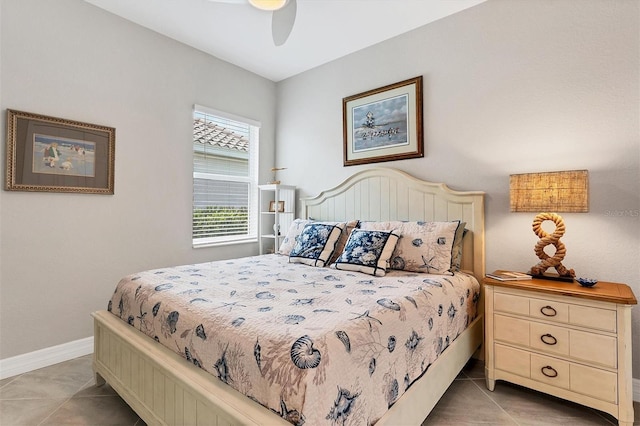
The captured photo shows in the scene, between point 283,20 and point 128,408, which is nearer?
point 128,408

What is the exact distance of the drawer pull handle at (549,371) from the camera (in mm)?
1808

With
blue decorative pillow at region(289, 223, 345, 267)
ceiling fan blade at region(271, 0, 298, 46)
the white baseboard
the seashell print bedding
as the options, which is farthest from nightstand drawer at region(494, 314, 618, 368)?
the white baseboard

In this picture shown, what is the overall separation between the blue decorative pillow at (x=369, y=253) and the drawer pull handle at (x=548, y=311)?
95 cm

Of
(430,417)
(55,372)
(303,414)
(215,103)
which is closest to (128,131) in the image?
(215,103)

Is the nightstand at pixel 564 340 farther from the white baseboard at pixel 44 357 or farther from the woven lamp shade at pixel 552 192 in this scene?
the white baseboard at pixel 44 357

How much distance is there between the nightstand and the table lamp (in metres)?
0.14

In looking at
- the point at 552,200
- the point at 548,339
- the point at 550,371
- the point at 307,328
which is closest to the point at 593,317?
the point at 548,339

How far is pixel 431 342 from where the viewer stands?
1658 millimetres

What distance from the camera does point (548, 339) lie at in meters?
1.83

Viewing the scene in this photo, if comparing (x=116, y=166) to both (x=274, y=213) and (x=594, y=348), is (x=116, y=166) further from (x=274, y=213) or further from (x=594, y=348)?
(x=594, y=348)

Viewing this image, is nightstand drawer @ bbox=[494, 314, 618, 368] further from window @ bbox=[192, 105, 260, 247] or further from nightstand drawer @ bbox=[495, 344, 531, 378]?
window @ bbox=[192, 105, 260, 247]

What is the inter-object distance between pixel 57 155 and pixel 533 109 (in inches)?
142

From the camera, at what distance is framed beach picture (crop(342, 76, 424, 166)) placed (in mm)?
2873

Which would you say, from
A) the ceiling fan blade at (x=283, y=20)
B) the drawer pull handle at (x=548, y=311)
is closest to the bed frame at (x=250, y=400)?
the drawer pull handle at (x=548, y=311)
